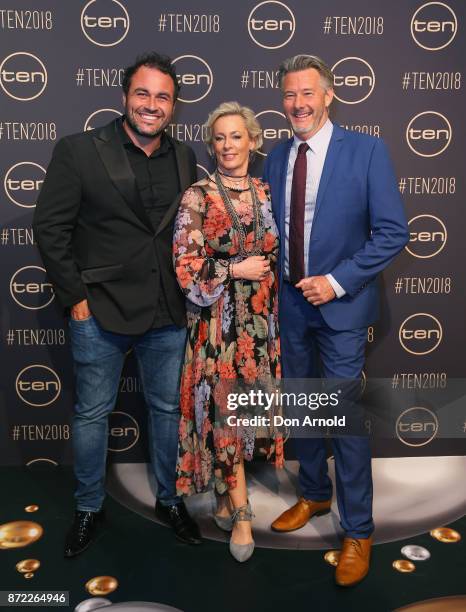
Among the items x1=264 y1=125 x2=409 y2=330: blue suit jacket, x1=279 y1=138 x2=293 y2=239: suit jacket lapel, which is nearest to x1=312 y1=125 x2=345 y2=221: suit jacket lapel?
x1=264 y1=125 x2=409 y2=330: blue suit jacket

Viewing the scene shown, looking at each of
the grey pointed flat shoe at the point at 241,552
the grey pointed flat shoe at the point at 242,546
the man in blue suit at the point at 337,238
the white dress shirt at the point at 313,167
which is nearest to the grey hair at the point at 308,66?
the man in blue suit at the point at 337,238

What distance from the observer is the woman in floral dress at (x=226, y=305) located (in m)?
2.24

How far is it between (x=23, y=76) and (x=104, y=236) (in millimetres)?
1017

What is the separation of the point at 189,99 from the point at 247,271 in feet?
3.42

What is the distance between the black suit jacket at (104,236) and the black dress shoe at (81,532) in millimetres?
819

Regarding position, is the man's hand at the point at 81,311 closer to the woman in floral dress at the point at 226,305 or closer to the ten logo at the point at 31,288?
the woman in floral dress at the point at 226,305

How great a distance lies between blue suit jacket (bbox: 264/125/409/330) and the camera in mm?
2238

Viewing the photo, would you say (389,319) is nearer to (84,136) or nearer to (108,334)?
(108,334)

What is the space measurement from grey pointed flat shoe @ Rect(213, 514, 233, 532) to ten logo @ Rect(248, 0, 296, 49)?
2098 millimetres

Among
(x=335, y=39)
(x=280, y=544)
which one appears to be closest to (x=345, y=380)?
(x=280, y=544)

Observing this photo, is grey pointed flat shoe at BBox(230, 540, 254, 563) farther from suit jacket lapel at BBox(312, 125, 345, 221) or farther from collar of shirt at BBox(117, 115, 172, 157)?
collar of shirt at BBox(117, 115, 172, 157)

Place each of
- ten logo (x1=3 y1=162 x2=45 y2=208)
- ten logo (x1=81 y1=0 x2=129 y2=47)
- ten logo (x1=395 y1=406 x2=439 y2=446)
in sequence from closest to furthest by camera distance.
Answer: ten logo (x1=81 y1=0 x2=129 y2=47) < ten logo (x1=3 y1=162 x2=45 y2=208) < ten logo (x1=395 y1=406 x2=439 y2=446)

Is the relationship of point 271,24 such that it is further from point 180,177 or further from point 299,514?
point 299,514

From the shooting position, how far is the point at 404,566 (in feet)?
7.74
